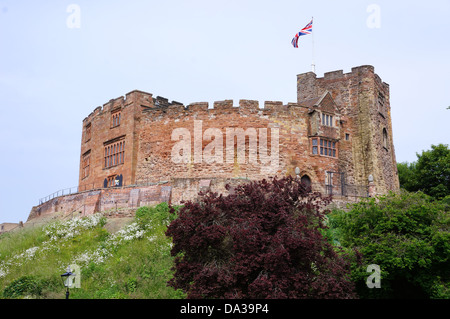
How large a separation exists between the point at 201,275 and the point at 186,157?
1959 cm

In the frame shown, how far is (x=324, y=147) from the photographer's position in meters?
40.5

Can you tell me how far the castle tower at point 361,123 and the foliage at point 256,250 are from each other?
19.4 metres

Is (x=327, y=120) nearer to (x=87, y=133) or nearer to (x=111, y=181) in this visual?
(x=111, y=181)

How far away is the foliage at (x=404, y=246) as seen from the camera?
24.4 meters

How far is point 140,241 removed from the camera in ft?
101

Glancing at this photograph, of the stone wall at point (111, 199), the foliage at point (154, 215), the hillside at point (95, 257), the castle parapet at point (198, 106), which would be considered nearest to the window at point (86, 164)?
the stone wall at point (111, 199)

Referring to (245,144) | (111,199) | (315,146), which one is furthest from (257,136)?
(111,199)

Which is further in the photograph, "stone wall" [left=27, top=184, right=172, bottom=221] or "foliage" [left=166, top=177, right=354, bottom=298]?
"stone wall" [left=27, top=184, right=172, bottom=221]

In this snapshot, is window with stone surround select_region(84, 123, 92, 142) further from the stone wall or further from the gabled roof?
the gabled roof

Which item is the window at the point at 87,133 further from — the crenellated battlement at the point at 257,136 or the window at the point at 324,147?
the window at the point at 324,147

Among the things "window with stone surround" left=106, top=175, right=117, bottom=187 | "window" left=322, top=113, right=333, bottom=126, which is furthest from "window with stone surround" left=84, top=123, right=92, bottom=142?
"window" left=322, top=113, right=333, bottom=126

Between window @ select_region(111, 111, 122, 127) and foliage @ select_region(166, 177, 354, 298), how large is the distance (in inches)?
885

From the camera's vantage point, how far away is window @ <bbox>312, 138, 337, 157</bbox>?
40156 millimetres
